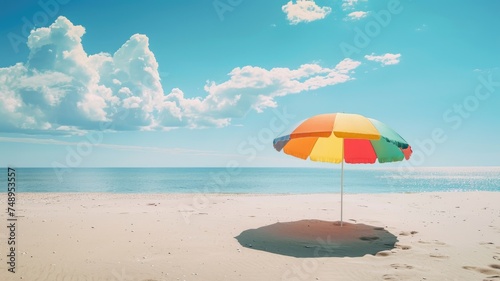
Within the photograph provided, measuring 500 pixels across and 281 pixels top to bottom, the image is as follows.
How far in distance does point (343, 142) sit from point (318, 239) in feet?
8.48

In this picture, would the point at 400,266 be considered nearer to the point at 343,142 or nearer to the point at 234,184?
the point at 343,142

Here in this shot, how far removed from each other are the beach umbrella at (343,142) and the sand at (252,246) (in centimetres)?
165

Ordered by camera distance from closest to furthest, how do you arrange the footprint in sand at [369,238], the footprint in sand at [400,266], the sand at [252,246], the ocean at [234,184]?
the sand at [252,246] → the footprint in sand at [400,266] → the footprint in sand at [369,238] → the ocean at [234,184]

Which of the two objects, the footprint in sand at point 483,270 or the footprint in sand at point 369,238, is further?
the footprint in sand at point 369,238

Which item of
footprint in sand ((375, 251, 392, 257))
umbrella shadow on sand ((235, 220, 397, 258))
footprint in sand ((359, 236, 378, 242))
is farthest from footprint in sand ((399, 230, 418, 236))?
footprint in sand ((375, 251, 392, 257))

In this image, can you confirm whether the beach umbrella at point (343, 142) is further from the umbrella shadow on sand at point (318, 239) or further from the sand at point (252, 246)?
the sand at point (252, 246)

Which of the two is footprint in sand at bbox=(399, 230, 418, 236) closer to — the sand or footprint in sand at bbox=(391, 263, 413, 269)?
the sand

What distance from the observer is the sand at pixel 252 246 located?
4738 millimetres

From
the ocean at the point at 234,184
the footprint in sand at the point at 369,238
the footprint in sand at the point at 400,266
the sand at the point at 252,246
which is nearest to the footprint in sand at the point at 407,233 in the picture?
the sand at the point at 252,246

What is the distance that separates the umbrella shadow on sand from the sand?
0.07ft

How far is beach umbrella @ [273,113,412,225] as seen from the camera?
246 inches

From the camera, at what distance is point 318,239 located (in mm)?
6789

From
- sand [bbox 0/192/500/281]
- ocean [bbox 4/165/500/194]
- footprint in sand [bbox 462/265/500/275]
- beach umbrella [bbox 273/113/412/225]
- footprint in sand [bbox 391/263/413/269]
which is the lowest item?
ocean [bbox 4/165/500/194]

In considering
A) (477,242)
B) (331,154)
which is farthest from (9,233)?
(477,242)
